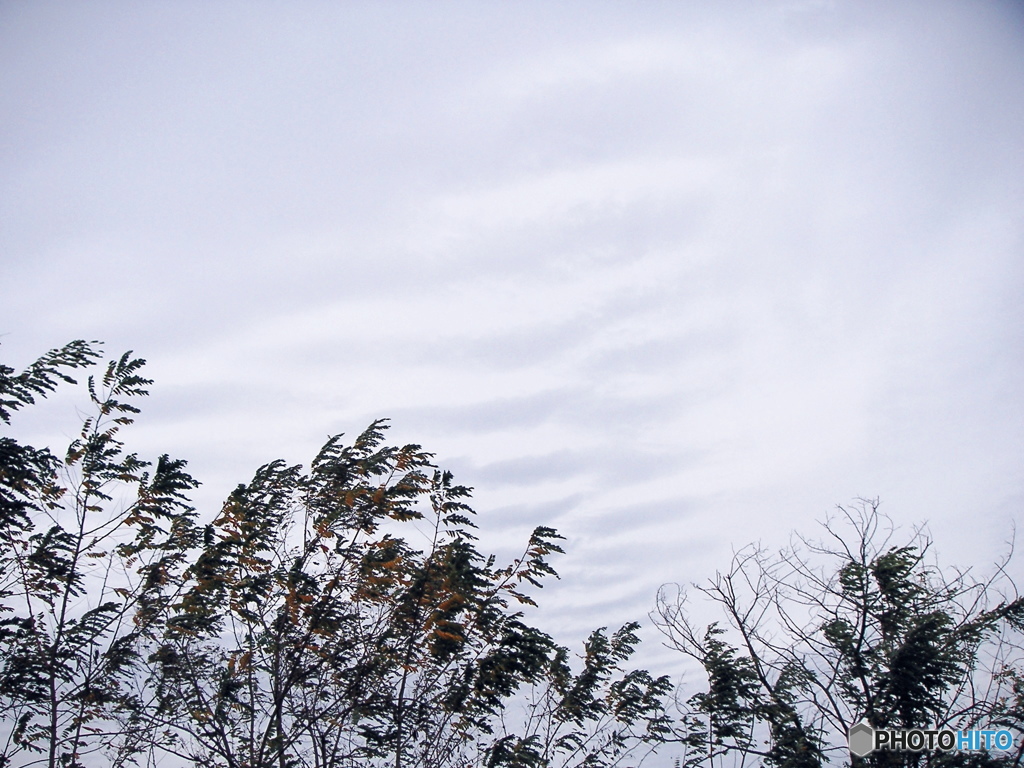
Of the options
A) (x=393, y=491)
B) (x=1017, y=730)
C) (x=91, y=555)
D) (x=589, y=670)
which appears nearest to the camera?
(x=91, y=555)

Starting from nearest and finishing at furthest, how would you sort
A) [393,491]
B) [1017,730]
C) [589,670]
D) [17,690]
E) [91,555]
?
[17,690] → [91,555] → [393,491] → [1017,730] → [589,670]

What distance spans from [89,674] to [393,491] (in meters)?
5.29

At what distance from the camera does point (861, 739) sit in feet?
49.2

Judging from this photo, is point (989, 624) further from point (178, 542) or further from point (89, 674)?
point (89, 674)

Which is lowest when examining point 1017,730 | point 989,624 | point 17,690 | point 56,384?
point 17,690

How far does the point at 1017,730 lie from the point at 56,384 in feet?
59.8

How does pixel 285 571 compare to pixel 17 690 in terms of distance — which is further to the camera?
pixel 285 571

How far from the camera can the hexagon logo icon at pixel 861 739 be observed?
14961 mm

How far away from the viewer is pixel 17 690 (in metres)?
10.8

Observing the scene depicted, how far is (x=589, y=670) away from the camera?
1712cm

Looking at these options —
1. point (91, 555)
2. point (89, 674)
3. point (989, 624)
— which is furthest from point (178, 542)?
point (989, 624)

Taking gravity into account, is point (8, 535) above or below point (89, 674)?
above

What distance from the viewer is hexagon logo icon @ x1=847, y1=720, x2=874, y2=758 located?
15.0 metres

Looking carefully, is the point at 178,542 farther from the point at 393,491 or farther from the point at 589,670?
the point at 589,670
